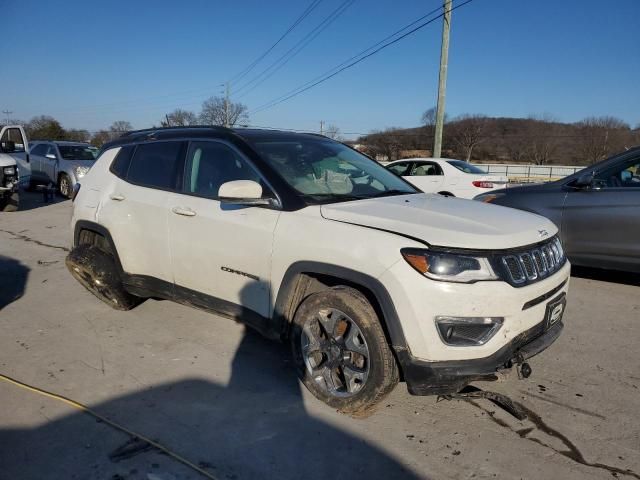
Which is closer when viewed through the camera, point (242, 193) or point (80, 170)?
point (242, 193)

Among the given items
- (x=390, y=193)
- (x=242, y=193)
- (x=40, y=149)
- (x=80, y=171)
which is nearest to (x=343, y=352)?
(x=242, y=193)

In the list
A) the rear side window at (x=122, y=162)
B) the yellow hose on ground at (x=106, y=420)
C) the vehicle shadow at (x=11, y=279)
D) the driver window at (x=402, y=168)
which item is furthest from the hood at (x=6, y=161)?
the yellow hose on ground at (x=106, y=420)

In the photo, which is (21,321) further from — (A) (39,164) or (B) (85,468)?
(A) (39,164)

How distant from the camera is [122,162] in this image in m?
4.60

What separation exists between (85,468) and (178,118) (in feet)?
141

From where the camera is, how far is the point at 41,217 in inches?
451

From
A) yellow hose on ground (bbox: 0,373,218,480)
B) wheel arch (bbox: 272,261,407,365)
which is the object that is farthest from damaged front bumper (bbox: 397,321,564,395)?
yellow hose on ground (bbox: 0,373,218,480)

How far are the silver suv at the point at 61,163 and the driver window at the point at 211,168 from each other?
1204 cm

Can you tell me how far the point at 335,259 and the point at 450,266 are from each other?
0.66 metres

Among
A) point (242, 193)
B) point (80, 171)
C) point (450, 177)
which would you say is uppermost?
point (242, 193)

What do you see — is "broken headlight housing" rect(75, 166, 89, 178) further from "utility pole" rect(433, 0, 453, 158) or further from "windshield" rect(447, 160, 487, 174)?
"utility pole" rect(433, 0, 453, 158)

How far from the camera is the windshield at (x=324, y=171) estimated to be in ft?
11.3

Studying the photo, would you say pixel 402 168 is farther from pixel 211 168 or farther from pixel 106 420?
pixel 106 420

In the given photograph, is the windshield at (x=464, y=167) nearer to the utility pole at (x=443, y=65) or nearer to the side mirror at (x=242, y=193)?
the utility pole at (x=443, y=65)
